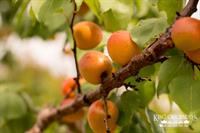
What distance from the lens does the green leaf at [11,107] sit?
5.29 feet

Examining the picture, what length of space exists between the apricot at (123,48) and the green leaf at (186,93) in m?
0.09

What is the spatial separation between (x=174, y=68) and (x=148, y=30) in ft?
0.26

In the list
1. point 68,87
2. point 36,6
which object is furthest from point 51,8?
point 68,87

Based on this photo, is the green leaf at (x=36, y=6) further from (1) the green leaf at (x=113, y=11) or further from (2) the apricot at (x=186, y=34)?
(2) the apricot at (x=186, y=34)

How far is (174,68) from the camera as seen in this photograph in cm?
93

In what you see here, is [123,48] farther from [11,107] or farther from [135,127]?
[11,107]

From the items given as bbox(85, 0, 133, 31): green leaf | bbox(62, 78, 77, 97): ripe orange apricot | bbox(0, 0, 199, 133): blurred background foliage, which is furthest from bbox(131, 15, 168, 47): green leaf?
bbox(62, 78, 77, 97): ripe orange apricot

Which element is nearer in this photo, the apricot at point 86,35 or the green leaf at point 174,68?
the green leaf at point 174,68

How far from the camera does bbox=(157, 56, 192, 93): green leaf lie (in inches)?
36.4

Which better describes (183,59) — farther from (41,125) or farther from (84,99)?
(41,125)

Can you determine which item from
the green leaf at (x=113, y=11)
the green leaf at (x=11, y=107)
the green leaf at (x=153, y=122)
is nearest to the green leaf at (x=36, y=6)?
the green leaf at (x=113, y=11)

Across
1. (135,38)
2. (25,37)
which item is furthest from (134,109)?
(25,37)

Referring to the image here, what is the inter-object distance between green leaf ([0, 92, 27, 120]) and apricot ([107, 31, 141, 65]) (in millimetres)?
725

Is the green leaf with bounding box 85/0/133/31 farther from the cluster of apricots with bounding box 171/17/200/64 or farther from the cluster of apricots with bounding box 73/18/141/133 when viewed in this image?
the cluster of apricots with bounding box 171/17/200/64
